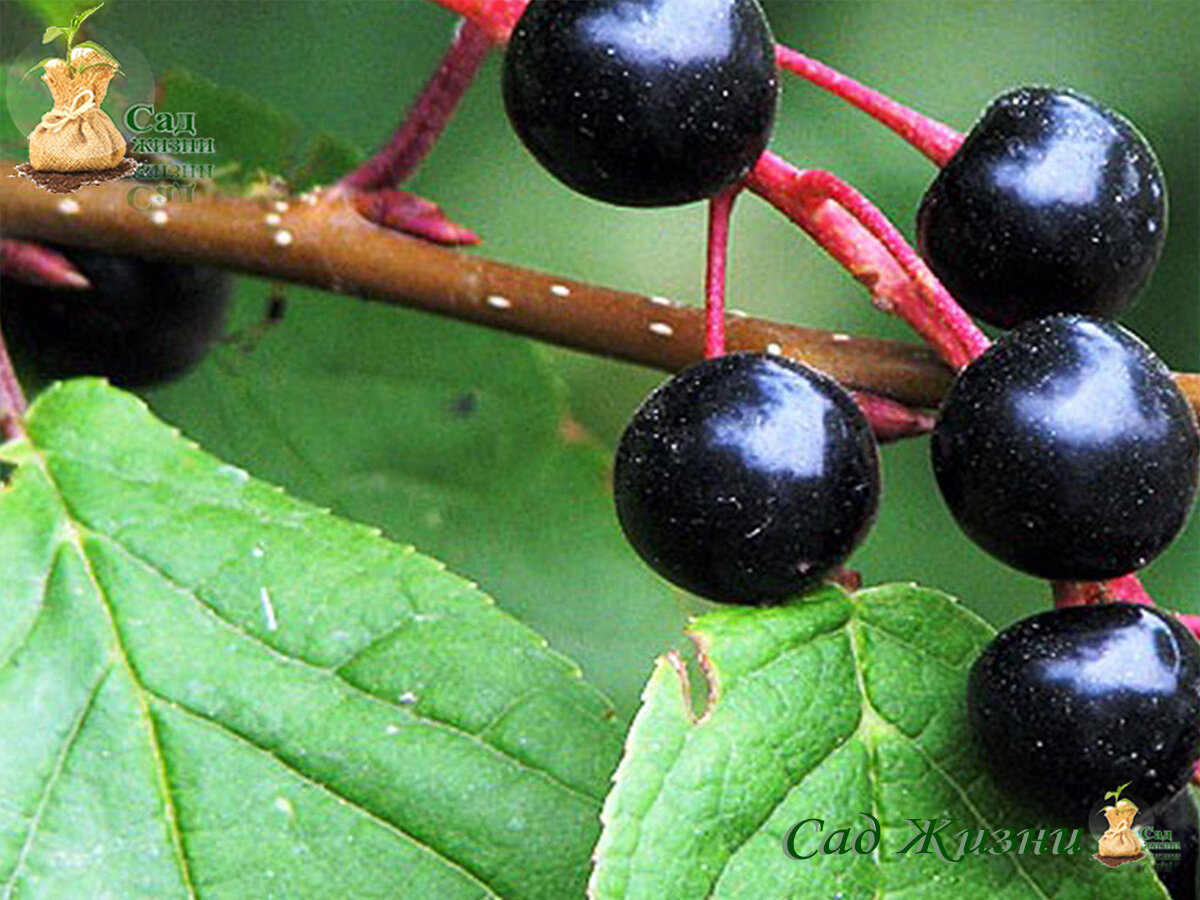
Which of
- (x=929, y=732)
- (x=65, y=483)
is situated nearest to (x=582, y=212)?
(x=65, y=483)

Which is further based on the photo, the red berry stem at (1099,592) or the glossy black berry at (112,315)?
the glossy black berry at (112,315)

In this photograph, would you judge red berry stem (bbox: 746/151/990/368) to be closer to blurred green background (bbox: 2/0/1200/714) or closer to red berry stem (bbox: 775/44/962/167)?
red berry stem (bbox: 775/44/962/167)

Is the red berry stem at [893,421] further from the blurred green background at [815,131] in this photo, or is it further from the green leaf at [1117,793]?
the blurred green background at [815,131]

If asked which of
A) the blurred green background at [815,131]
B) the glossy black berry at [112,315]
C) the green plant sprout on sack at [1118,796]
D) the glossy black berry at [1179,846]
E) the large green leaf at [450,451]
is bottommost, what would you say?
the blurred green background at [815,131]

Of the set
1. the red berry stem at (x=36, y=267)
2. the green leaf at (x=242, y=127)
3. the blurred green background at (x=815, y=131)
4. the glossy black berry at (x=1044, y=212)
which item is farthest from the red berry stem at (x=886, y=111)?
the blurred green background at (x=815, y=131)

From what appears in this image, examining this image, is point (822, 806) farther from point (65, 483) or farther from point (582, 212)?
point (582, 212)

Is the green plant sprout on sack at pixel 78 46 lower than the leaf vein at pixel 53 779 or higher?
higher

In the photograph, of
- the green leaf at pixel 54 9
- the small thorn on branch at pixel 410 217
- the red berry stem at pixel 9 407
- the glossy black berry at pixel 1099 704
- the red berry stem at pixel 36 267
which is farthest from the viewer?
the green leaf at pixel 54 9

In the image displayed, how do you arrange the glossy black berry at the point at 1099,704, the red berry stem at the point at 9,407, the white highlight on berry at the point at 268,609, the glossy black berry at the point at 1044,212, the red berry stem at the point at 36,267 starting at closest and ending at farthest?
the glossy black berry at the point at 1099,704
the glossy black berry at the point at 1044,212
the white highlight on berry at the point at 268,609
the red berry stem at the point at 9,407
the red berry stem at the point at 36,267
